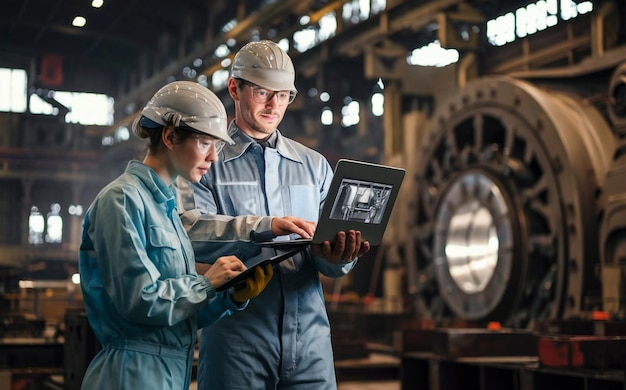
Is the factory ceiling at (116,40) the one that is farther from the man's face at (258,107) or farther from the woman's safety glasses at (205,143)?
the woman's safety glasses at (205,143)

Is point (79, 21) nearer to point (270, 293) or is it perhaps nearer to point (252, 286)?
point (270, 293)

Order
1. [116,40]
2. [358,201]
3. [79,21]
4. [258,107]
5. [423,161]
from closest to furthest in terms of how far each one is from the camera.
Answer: [358,201], [258,107], [79,21], [116,40], [423,161]

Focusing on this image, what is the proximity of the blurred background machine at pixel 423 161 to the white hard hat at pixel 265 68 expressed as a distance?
1.54 m

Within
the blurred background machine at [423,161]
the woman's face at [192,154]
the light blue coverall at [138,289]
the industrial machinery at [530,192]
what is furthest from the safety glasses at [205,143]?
the industrial machinery at [530,192]

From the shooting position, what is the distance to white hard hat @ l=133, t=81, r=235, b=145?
2418mm

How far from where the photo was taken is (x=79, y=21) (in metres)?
4.39

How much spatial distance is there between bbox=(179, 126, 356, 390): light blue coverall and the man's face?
44 mm

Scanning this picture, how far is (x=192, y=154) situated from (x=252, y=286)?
0.38 metres

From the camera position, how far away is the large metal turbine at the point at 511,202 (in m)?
7.09

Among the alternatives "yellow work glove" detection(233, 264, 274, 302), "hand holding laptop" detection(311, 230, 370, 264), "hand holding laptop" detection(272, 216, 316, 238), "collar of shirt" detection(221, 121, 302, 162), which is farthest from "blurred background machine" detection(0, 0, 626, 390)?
"yellow work glove" detection(233, 264, 274, 302)

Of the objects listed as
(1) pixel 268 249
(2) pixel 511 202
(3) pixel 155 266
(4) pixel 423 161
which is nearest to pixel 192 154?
(3) pixel 155 266

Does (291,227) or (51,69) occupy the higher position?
(51,69)

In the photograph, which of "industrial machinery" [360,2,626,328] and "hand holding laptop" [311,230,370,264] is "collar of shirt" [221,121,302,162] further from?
"industrial machinery" [360,2,626,328]

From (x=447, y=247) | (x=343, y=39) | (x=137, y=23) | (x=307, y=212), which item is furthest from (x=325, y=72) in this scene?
(x=307, y=212)
